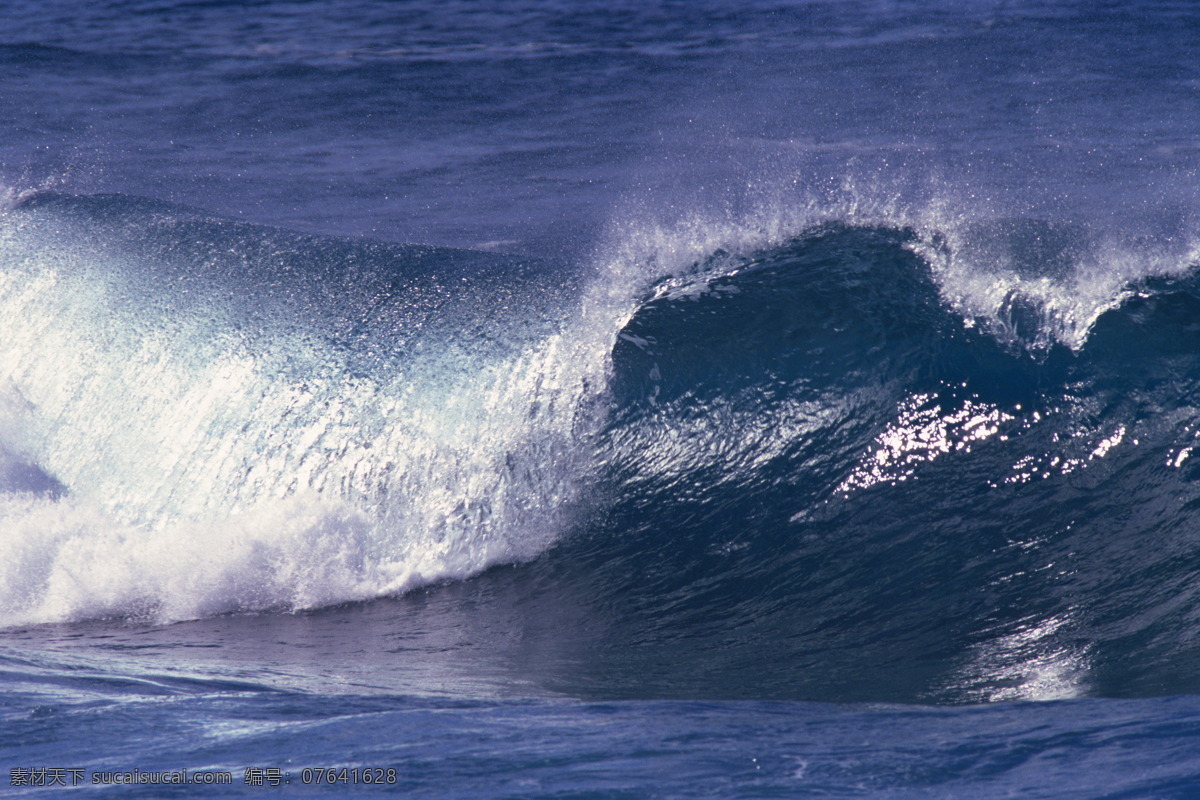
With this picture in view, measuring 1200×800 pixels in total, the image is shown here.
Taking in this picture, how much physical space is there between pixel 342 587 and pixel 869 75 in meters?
11.8

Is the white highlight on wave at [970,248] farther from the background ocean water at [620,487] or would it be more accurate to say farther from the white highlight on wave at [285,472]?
the white highlight on wave at [285,472]

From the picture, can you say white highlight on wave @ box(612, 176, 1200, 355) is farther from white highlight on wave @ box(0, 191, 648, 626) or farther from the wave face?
white highlight on wave @ box(0, 191, 648, 626)

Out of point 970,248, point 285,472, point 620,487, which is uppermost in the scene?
point 970,248

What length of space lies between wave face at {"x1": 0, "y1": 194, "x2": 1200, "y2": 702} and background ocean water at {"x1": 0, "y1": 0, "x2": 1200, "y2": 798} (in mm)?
26

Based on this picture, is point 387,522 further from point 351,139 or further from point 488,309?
point 351,139

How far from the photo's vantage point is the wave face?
5.19 m

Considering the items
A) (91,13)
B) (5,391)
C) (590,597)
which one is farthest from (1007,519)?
(91,13)

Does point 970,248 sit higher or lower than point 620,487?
higher

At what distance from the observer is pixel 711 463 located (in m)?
6.52

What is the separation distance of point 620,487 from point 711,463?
58 cm

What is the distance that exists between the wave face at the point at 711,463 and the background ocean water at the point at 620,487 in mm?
26

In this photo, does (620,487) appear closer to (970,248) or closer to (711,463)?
(711,463)

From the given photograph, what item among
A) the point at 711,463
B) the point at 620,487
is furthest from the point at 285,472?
the point at 711,463

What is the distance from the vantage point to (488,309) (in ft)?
25.2
